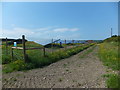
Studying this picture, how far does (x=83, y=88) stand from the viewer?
3.23 m

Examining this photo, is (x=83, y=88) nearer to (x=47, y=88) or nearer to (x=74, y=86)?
(x=74, y=86)

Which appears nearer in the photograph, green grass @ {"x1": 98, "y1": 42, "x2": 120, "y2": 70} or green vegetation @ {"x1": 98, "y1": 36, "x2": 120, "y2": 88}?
green vegetation @ {"x1": 98, "y1": 36, "x2": 120, "y2": 88}

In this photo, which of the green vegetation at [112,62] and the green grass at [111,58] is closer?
the green vegetation at [112,62]

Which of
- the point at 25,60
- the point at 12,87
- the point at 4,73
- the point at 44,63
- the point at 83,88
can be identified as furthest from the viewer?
the point at 44,63

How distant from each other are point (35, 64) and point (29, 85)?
2.60m

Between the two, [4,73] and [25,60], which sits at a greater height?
[25,60]

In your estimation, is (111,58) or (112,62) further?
(111,58)

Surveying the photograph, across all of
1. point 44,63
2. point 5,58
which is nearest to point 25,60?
point 44,63

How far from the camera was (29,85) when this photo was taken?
3543 millimetres

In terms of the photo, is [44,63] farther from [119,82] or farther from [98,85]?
[119,82]

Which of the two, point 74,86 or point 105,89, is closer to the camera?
point 105,89

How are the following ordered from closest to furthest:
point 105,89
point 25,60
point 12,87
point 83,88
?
1. point 105,89
2. point 83,88
3. point 12,87
4. point 25,60

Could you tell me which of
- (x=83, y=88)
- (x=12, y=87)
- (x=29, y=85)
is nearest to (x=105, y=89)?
(x=83, y=88)

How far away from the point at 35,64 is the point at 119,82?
4271 millimetres
